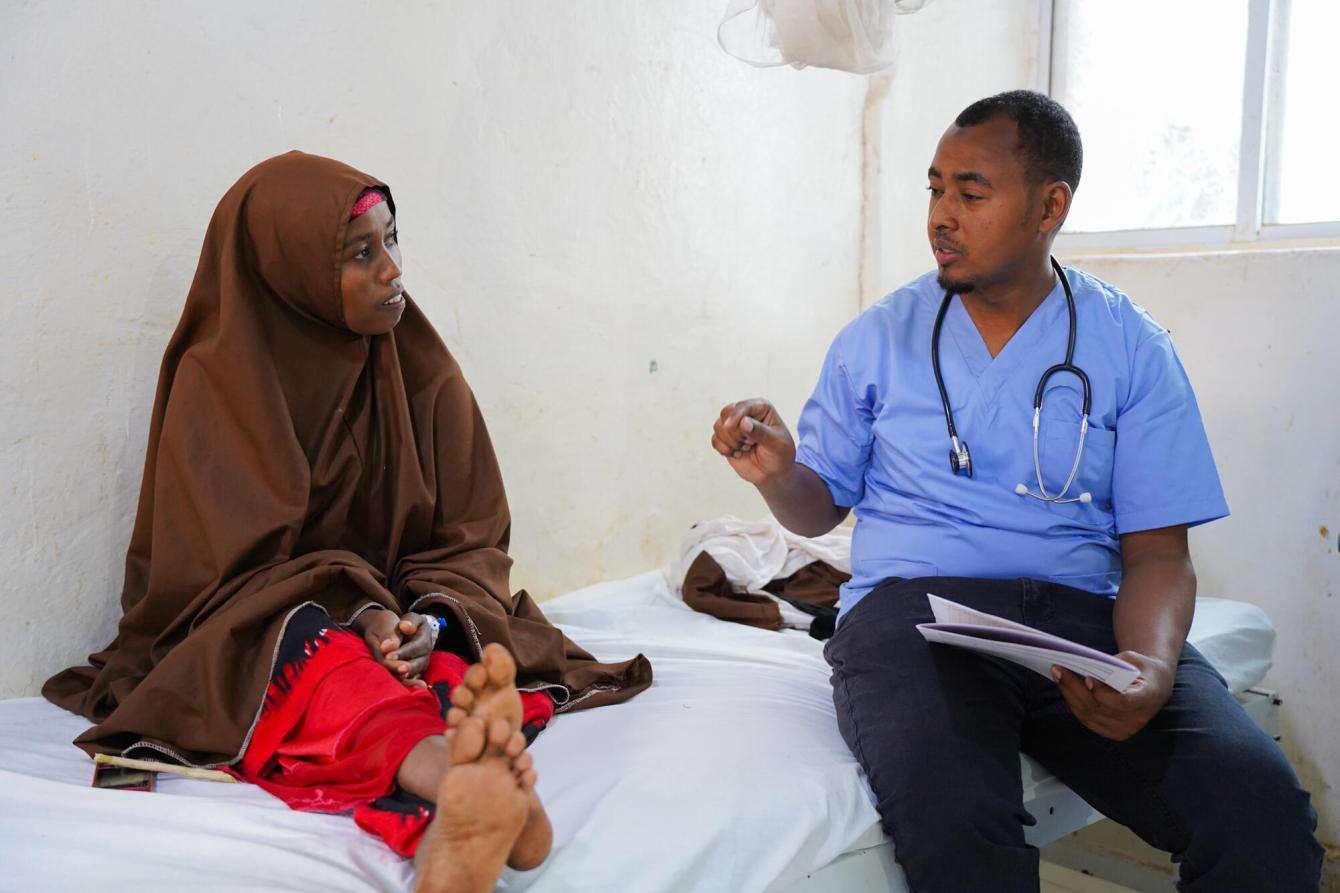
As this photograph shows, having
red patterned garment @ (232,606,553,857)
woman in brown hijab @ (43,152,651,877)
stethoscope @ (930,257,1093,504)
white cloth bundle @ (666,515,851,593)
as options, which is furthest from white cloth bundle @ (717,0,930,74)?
red patterned garment @ (232,606,553,857)

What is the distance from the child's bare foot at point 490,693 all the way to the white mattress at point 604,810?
280 millimetres

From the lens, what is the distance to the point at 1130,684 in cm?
142

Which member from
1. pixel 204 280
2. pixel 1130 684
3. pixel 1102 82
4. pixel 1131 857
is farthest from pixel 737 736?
pixel 1102 82

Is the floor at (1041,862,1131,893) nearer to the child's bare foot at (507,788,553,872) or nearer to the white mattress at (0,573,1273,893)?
the white mattress at (0,573,1273,893)

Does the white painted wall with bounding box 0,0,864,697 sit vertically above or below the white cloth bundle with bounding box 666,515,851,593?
above

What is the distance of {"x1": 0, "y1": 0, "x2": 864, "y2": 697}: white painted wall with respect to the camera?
1.80m

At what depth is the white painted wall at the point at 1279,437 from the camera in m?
2.60

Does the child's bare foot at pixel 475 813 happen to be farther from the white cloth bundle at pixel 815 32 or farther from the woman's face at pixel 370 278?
the white cloth bundle at pixel 815 32

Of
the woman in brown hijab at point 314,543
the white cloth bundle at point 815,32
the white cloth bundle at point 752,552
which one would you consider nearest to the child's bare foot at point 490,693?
the woman in brown hijab at point 314,543

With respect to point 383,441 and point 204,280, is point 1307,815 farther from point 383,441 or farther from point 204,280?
point 204,280

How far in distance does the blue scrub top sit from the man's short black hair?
0.19 meters

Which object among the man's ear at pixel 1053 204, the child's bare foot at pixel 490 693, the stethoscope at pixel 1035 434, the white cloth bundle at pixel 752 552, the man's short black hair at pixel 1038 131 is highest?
the man's short black hair at pixel 1038 131

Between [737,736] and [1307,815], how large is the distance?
740 mm

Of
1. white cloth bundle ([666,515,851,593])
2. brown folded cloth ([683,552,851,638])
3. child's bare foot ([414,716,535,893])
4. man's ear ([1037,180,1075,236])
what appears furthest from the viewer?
white cloth bundle ([666,515,851,593])
